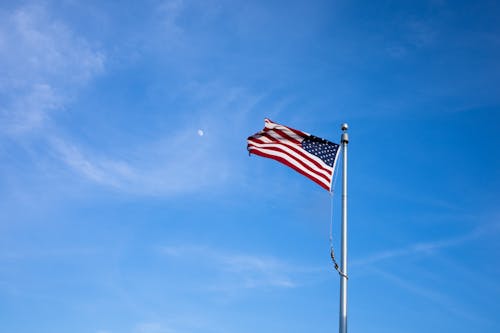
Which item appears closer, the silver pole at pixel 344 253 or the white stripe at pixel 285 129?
the silver pole at pixel 344 253

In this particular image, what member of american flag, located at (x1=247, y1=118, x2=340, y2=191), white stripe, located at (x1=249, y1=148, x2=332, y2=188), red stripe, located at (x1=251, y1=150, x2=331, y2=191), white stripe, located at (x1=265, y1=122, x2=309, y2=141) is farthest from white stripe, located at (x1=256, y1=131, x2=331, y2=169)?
red stripe, located at (x1=251, y1=150, x2=331, y2=191)

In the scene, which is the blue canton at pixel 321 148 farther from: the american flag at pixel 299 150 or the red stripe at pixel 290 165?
the red stripe at pixel 290 165

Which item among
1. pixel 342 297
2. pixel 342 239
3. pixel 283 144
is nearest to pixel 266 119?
pixel 283 144

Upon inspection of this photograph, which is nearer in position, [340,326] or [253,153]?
[340,326]

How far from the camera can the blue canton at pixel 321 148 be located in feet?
74.7

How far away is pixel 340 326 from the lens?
19.5m

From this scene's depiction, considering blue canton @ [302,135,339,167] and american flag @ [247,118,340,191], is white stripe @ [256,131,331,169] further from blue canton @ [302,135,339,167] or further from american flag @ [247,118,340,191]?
blue canton @ [302,135,339,167]

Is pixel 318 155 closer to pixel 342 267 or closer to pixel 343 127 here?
pixel 343 127

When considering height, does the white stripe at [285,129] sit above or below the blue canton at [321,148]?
above

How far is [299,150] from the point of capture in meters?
22.9

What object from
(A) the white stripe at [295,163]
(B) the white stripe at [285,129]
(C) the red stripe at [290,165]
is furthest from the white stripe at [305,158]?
(B) the white stripe at [285,129]

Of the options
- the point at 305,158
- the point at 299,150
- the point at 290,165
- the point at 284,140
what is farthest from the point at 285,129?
the point at 290,165

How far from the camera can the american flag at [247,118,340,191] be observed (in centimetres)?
2247

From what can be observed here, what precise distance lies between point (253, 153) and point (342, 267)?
5638mm
